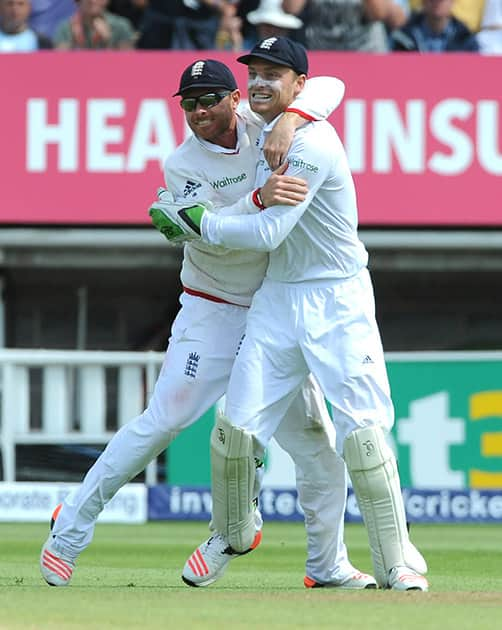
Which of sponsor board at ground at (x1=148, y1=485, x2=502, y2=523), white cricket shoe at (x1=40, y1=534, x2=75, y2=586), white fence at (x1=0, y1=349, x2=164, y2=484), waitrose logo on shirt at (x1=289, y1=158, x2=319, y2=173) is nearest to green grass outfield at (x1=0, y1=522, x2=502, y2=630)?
white cricket shoe at (x1=40, y1=534, x2=75, y2=586)

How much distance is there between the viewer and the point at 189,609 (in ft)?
16.2

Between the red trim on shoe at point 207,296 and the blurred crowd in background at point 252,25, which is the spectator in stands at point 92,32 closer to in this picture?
the blurred crowd in background at point 252,25

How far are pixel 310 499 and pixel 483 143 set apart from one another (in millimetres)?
6872

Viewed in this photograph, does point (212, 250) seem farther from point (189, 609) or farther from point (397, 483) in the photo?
point (189, 609)

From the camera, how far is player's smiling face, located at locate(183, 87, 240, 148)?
5.80 meters

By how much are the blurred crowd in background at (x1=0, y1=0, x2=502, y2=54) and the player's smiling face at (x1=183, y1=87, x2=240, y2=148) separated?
667cm

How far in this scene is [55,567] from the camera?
593 cm

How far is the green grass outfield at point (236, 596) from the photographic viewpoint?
15.1ft

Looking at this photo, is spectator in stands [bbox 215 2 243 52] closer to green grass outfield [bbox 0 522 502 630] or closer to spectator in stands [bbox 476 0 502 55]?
spectator in stands [bbox 476 0 502 55]

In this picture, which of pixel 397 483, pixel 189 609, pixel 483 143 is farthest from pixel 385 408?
pixel 483 143

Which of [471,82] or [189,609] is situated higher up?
[471,82]

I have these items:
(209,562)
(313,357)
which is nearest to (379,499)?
(313,357)

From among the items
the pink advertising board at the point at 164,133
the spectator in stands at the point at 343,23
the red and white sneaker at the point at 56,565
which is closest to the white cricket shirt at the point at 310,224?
the red and white sneaker at the point at 56,565

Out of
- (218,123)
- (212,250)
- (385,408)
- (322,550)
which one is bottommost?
(322,550)
